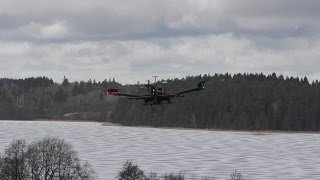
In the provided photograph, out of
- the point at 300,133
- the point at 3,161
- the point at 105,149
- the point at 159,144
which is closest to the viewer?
the point at 3,161

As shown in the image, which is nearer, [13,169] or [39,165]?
[13,169]

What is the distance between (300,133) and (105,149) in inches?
3248

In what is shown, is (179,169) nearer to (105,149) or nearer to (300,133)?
(105,149)

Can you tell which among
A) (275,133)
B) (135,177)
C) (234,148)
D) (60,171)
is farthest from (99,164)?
(275,133)

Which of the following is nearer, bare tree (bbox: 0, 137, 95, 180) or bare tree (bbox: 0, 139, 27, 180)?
bare tree (bbox: 0, 139, 27, 180)

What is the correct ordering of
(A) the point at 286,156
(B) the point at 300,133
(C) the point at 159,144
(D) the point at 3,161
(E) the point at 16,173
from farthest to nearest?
(B) the point at 300,133, (C) the point at 159,144, (A) the point at 286,156, (D) the point at 3,161, (E) the point at 16,173

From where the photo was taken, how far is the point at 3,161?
211ft

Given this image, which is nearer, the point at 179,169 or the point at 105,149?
the point at 179,169

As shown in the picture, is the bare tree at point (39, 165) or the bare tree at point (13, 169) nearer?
the bare tree at point (13, 169)

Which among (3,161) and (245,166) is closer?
(3,161)

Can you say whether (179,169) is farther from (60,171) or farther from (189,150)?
(189,150)

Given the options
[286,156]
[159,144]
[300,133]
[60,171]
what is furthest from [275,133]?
[60,171]

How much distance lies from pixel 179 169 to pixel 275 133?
366ft

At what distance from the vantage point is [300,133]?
194250mm
